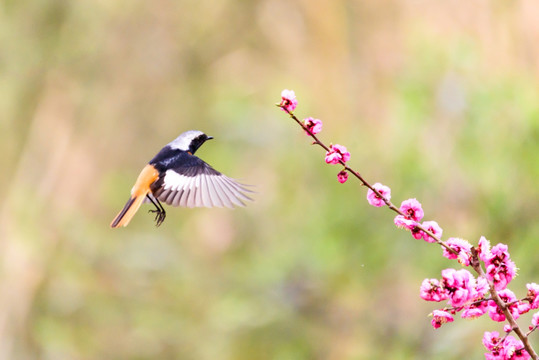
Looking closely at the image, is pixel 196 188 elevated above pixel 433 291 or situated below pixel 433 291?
above

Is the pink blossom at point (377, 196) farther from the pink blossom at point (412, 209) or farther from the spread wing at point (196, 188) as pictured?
the spread wing at point (196, 188)

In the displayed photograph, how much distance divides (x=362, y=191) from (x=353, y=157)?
1.01ft

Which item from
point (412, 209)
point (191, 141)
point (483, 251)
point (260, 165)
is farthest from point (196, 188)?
point (260, 165)

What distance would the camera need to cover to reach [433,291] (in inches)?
58.6

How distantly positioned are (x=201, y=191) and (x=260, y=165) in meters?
3.57

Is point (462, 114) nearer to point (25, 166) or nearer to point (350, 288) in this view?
point (350, 288)

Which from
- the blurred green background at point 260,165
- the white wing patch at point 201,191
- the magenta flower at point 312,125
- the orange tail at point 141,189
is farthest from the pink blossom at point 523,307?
the blurred green background at point 260,165

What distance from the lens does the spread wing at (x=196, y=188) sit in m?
2.54

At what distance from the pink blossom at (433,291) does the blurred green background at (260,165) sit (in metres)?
2.60

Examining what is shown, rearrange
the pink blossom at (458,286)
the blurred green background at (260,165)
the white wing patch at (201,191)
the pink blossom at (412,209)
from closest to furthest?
the pink blossom at (458,286) → the pink blossom at (412,209) → the white wing patch at (201,191) → the blurred green background at (260,165)

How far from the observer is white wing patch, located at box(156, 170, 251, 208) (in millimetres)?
2524

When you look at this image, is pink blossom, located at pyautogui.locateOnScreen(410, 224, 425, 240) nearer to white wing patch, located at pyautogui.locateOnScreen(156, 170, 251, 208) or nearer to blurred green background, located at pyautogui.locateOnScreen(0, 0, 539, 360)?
white wing patch, located at pyautogui.locateOnScreen(156, 170, 251, 208)

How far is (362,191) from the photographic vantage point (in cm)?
512

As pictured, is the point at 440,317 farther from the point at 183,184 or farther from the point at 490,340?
the point at 183,184
